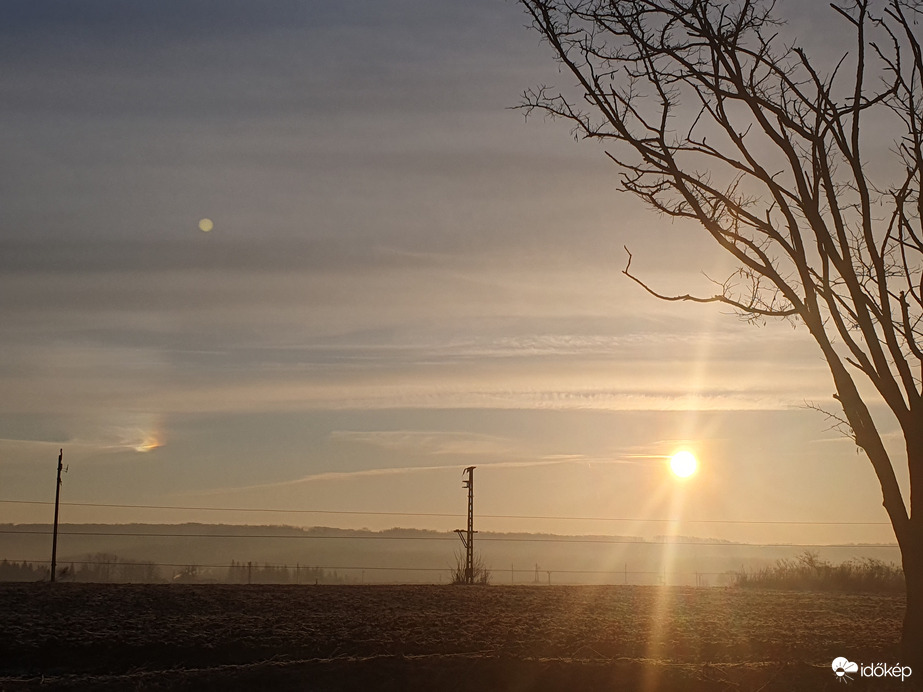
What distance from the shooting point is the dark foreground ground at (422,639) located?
13.6m

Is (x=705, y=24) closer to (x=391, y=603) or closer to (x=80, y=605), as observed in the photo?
(x=391, y=603)

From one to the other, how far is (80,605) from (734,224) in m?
15.3

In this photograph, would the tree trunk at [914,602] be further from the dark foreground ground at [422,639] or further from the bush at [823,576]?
the bush at [823,576]

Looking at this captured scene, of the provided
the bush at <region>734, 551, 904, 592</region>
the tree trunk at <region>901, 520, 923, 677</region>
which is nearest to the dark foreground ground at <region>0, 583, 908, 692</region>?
the tree trunk at <region>901, 520, 923, 677</region>

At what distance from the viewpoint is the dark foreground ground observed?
13.6 m

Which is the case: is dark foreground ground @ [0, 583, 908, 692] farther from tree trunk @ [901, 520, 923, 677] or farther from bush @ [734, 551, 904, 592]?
bush @ [734, 551, 904, 592]

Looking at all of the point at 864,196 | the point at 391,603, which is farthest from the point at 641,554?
the point at 864,196

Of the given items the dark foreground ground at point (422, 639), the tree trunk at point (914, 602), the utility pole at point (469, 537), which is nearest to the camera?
the tree trunk at point (914, 602)

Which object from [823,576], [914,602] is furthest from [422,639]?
[823,576]

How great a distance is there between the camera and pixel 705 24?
1486 cm

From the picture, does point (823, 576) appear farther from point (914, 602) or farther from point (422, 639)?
point (914, 602)

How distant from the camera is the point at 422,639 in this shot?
17703mm

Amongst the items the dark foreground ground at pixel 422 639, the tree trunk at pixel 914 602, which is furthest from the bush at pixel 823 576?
the tree trunk at pixel 914 602

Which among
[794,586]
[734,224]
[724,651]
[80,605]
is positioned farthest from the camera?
[794,586]
